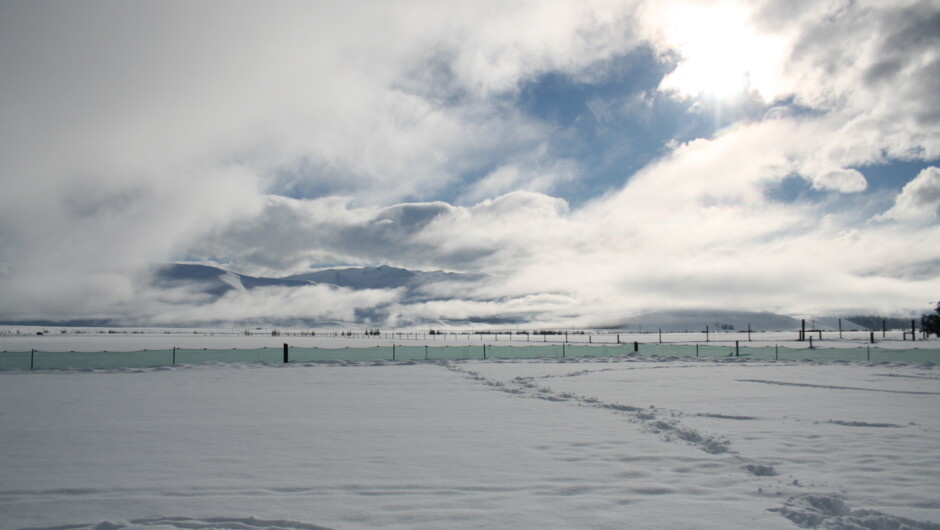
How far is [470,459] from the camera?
30.3 ft

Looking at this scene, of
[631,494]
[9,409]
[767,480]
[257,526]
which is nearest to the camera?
[257,526]

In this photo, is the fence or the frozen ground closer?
the frozen ground

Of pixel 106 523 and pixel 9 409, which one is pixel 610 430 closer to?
pixel 106 523

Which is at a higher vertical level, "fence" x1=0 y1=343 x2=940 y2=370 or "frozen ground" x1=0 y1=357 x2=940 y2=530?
"frozen ground" x1=0 y1=357 x2=940 y2=530

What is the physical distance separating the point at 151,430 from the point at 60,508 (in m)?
5.32

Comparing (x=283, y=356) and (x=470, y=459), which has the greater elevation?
(x=470, y=459)

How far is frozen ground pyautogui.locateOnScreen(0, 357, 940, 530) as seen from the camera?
6.55 m

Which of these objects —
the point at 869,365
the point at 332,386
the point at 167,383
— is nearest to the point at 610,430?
the point at 332,386

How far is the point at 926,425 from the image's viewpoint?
1255cm

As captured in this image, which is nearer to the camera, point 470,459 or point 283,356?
point 470,459

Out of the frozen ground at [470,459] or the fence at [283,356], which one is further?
the fence at [283,356]

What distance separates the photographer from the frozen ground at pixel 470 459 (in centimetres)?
655

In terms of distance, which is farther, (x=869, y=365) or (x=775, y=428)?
(x=869, y=365)

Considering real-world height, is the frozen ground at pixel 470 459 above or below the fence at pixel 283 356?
above
